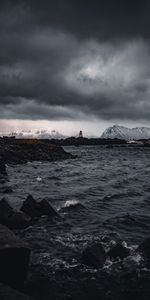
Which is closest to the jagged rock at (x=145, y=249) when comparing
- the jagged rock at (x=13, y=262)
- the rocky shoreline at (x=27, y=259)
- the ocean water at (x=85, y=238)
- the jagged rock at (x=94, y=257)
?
the rocky shoreline at (x=27, y=259)

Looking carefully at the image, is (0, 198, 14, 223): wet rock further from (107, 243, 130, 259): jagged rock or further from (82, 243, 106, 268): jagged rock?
(107, 243, 130, 259): jagged rock

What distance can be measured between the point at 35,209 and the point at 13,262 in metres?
9.69

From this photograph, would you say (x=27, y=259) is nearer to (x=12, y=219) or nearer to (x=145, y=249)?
(x=145, y=249)

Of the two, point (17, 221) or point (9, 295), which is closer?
point (9, 295)

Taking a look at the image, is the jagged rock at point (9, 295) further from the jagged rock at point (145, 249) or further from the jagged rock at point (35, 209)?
the jagged rock at point (35, 209)

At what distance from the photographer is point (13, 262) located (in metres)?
10.7

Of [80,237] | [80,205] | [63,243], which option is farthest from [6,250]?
[80,205]

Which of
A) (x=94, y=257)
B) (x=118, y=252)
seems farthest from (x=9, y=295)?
(x=118, y=252)

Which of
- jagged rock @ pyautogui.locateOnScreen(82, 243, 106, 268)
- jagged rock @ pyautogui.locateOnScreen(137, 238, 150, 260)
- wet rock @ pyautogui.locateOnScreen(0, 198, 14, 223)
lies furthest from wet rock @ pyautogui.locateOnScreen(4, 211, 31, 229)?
jagged rock @ pyautogui.locateOnScreen(137, 238, 150, 260)

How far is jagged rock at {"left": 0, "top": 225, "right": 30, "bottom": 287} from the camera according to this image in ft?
34.8

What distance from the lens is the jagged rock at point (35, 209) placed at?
66.5 feet

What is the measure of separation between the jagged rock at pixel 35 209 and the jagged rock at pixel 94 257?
24.6ft

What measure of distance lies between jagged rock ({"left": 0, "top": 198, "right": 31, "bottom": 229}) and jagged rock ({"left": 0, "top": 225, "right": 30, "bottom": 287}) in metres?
6.51

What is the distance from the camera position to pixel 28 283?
1124 centimetres
